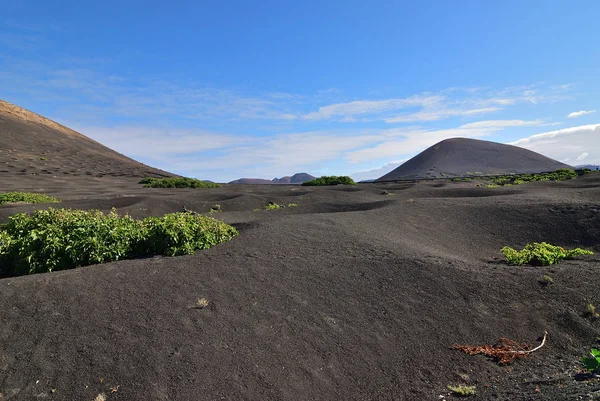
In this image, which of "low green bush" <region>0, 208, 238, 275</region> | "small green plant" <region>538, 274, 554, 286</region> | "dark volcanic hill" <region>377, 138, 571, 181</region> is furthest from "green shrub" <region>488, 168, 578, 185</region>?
"dark volcanic hill" <region>377, 138, 571, 181</region>

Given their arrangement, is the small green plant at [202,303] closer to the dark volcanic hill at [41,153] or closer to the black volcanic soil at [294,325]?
the black volcanic soil at [294,325]

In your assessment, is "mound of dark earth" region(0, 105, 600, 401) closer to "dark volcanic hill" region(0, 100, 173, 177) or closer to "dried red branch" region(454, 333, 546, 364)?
"dried red branch" region(454, 333, 546, 364)

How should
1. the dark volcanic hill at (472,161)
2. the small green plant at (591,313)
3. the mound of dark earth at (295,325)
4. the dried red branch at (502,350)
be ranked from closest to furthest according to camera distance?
the mound of dark earth at (295,325)
the dried red branch at (502,350)
the small green plant at (591,313)
the dark volcanic hill at (472,161)

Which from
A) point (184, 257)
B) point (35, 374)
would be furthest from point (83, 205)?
point (35, 374)

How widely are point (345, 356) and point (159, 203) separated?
43.8 ft

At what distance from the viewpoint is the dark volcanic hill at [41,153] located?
1586 inches

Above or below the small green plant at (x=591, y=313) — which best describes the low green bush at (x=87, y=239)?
above

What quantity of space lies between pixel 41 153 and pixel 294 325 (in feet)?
182

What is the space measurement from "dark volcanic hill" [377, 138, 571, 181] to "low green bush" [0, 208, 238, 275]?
70.2 m

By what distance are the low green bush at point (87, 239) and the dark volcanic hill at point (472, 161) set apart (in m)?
70.2

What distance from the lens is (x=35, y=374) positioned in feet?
13.6

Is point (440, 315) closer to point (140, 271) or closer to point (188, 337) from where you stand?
point (188, 337)

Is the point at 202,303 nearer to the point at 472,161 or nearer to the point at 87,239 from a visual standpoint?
the point at 87,239

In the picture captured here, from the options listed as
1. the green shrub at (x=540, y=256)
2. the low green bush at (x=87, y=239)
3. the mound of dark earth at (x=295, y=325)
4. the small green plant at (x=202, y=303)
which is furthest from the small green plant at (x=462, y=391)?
the low green bush at (x=87, y=239)
